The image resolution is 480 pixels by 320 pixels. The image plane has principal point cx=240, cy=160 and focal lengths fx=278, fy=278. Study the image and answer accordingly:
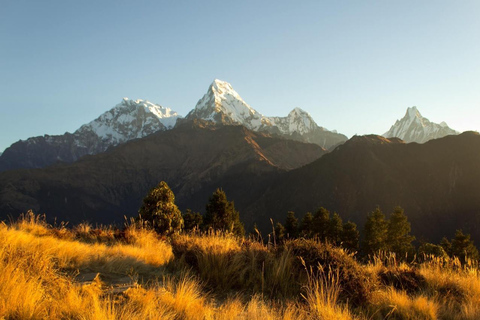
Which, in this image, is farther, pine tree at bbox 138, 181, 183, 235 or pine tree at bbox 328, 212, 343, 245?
pine tree at bbox 328, 212, 343, 245

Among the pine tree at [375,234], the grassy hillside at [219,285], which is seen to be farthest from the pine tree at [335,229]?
the grassy hillside at [219,285]

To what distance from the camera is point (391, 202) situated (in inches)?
4806

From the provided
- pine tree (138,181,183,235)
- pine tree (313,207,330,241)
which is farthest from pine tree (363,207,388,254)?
pine tree (138,181,183,235)

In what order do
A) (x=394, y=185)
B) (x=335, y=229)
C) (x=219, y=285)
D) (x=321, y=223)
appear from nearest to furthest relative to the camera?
(x=219, y=285), (x=335, y=229), (x=321, y=223), (x=394, y=185)

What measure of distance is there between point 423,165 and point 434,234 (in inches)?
1919

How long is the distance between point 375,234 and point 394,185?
10502cm

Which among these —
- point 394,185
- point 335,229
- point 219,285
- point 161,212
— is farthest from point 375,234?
point 394,185

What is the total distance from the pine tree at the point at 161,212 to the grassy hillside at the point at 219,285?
9270 millimetres

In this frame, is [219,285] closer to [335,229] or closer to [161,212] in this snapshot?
[161,212]

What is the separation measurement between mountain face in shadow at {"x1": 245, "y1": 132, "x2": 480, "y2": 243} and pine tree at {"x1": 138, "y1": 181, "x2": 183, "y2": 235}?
11093 centimetres

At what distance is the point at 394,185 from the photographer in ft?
425

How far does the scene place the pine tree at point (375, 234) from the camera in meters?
38.6

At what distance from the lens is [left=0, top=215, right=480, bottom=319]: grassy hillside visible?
3527 millimetres

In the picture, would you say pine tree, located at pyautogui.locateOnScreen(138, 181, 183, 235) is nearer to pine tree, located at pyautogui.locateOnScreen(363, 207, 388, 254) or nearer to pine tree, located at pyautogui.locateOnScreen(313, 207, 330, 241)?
pine tree, located at pyautogui.locateOnScreen(363, 207, 388, 254)
